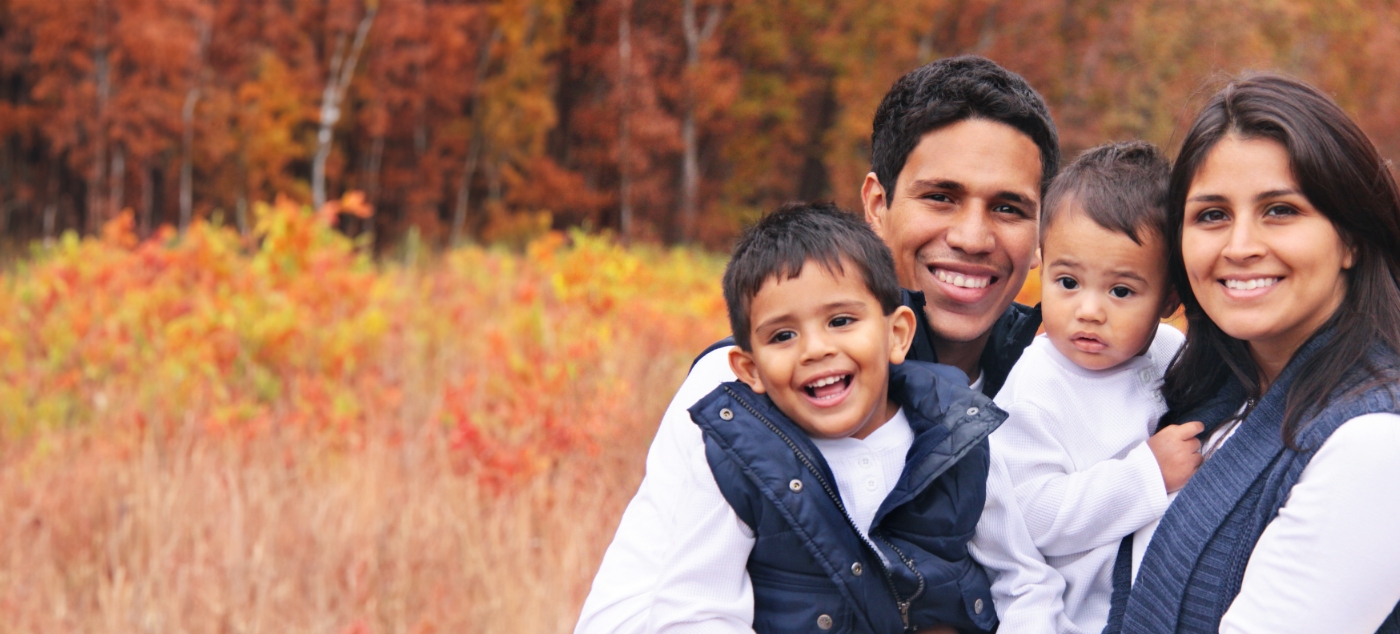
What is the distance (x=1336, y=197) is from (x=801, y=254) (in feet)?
2.59

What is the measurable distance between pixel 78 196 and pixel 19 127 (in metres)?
1.17

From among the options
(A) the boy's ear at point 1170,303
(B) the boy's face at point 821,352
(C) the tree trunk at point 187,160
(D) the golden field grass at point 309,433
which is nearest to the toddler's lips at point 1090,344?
(A) the boy's ear at point 1170,303

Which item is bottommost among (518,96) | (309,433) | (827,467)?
A: (309,433)

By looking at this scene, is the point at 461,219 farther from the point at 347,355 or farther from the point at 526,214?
the point at 347,355

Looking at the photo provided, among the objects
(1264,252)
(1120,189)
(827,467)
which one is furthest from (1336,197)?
(827,467)

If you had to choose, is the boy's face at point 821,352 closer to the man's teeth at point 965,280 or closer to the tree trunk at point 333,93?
the man's teeth at point 965,280

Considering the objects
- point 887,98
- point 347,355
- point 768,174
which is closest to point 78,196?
point 347,355

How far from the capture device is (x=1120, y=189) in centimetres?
187

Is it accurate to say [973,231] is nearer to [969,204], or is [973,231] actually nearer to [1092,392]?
[969,204]

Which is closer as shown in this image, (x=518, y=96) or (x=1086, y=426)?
(x=1086, y=426)

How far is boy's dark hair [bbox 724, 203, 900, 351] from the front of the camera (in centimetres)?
184

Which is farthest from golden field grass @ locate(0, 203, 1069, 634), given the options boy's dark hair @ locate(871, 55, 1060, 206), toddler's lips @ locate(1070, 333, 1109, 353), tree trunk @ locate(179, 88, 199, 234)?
tree trunk @ locate(179, 88, 199, 234)

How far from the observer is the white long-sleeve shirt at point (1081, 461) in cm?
172

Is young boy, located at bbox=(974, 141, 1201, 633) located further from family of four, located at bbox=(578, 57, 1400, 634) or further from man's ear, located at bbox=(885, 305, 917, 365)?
man's ear, located at bbox=(885, 305, 917, 365)
